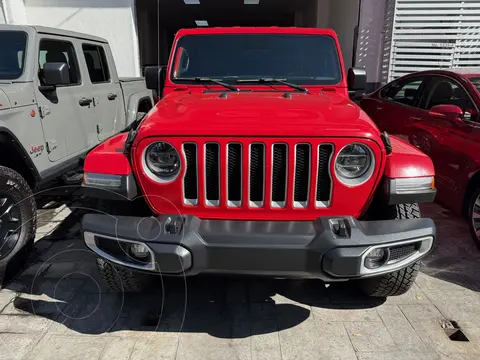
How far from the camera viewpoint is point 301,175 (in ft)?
7.71

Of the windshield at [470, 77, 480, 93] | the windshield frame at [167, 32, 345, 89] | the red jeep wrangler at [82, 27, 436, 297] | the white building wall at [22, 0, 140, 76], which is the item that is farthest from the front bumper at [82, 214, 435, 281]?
the white building wall at [22, 0, 140, 76]

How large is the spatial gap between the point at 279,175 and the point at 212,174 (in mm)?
397

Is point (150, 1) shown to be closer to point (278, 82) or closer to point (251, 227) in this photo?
point (278, 82)

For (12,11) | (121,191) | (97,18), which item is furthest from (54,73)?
(12,11)

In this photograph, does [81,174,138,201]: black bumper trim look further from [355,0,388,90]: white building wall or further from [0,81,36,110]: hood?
[355,0,388,90]: white building wall

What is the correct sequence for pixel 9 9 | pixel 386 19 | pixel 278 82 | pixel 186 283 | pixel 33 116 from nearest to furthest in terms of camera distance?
pixel 186 283, pixel 278 82, pixel 33 116, pixel 9 9, pixel 386 19

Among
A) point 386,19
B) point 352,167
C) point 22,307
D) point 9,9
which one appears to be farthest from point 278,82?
point 9,9

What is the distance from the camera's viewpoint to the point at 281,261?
2.13 meters

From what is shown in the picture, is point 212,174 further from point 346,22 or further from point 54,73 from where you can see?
point 346,22

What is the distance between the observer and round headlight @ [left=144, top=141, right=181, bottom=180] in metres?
2.35

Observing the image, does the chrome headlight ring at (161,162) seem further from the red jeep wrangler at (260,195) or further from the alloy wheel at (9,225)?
the alloy wheel at (9,225)

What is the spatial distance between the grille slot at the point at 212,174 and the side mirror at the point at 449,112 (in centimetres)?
283

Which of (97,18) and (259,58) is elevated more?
(97,18)

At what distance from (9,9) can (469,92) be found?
8804 millimetres
